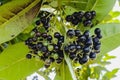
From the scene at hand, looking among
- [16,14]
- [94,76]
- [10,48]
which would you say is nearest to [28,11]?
[16,14]

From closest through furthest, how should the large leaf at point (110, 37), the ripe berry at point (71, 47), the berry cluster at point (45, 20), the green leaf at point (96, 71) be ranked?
the ripe berry at point (71, 47) → the berry cluster at point (45, 20) → the large leaf at point (110, 37) → the green leaf at point (96, 71)

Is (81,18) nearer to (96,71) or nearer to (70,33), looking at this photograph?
(70,33)

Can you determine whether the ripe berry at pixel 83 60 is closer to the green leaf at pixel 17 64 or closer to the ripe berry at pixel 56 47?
the ripe berry at pixel 56 47

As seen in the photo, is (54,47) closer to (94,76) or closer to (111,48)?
(111,48)

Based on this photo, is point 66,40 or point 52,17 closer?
point 66,40

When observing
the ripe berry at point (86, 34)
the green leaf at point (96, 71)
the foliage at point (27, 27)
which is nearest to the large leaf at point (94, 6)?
the foliage at point (27, 27)

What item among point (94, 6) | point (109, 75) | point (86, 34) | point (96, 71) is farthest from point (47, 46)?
point (109, 75)
